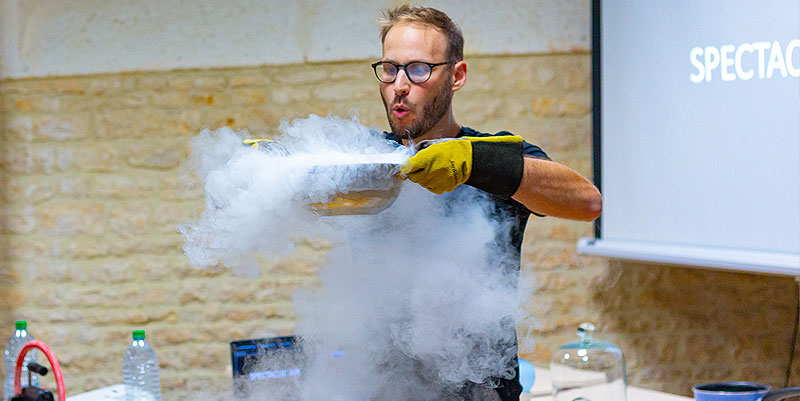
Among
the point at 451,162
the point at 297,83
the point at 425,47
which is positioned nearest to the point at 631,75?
the point at 297,83

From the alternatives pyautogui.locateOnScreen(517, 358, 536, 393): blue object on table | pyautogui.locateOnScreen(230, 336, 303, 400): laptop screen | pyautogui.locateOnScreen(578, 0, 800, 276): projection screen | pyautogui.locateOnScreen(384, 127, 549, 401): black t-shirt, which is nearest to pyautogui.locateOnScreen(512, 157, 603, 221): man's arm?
pyautogui.locateOnScreen(384, 127, 549, 401): black t-shirt

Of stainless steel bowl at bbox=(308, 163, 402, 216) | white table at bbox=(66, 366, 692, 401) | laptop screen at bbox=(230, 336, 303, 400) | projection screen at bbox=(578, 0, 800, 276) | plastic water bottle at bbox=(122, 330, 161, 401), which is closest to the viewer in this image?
stainless steel bowl at bbox=(308, 163, 402, 216)

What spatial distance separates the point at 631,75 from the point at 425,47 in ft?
6.24

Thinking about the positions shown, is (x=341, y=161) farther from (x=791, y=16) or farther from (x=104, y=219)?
(x=104, y=219)

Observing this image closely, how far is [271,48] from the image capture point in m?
3.58

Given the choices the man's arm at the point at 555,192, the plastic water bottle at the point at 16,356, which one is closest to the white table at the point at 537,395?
the plastic water bottle at the point at 16,356

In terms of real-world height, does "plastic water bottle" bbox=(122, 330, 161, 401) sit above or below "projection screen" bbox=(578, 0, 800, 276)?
below

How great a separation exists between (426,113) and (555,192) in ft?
1.26

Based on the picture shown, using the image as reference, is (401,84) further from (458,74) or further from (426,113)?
(458,74)

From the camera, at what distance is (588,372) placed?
8.93ft

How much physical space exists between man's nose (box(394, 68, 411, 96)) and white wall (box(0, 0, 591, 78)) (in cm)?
178

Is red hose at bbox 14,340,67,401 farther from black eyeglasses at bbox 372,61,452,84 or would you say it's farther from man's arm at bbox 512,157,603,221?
man's arm at bbox 512,157,603,221

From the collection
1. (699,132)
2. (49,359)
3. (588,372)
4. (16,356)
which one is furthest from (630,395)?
(16,356)

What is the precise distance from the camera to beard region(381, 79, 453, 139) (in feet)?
6.08
